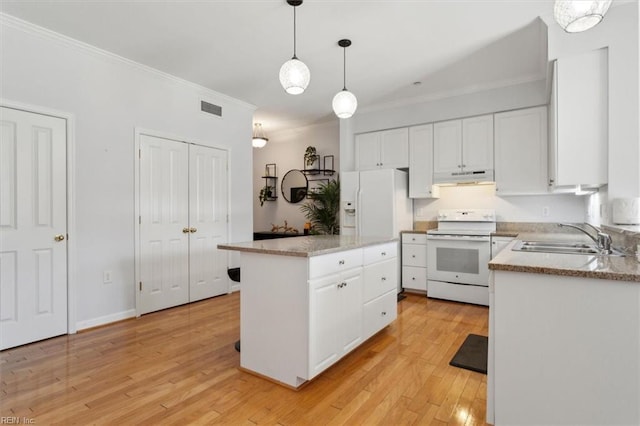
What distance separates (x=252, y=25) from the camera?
2953 millimetres

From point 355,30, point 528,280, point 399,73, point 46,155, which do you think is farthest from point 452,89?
point 46,155

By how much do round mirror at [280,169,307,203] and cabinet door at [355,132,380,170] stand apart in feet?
4.83

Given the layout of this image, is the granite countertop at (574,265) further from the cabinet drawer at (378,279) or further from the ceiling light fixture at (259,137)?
the ceiling light fixture at (259,137)

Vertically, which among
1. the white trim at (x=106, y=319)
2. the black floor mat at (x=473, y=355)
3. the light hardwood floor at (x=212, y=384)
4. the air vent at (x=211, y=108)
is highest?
the air vent at (x=211, y=108)

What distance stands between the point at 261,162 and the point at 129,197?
148 inches

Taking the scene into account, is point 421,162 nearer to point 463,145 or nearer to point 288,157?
point 463,145

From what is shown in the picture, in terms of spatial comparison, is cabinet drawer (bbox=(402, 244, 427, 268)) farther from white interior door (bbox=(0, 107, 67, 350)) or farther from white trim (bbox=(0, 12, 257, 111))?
white interior door (bbox=(0, 107, 67, 350))

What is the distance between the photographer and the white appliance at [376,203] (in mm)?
4555

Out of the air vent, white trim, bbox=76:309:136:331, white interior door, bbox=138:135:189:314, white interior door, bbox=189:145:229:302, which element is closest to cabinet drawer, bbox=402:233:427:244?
white interior door, bbox=189:145:229:302

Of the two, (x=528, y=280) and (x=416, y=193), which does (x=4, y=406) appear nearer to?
(x=528, y=280)

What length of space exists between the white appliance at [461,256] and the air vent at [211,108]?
3227mm

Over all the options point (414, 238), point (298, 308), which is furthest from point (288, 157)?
point (298, 308)

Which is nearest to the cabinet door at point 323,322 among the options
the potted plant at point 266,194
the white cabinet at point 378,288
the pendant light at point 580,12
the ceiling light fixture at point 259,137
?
the white cabinet at point 378,288

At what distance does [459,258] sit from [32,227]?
4.40 metres
